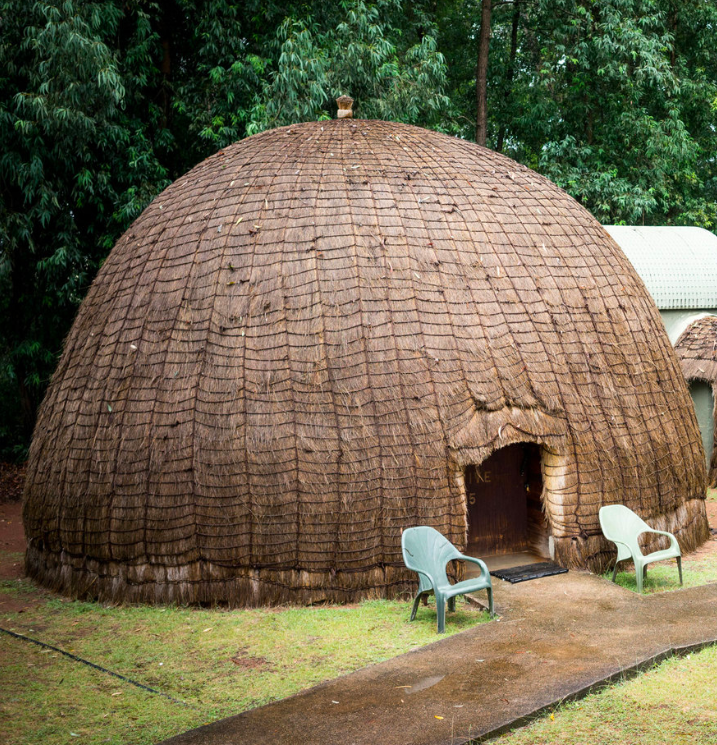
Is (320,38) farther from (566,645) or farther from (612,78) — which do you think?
(566,645)

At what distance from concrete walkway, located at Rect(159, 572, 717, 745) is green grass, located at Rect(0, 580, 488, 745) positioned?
1.03ft

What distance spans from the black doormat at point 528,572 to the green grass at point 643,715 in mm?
2053

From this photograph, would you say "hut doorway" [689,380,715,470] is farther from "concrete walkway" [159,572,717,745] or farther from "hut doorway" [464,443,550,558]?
"concrete walkway" [159,572,717,745]

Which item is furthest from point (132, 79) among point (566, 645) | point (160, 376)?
point (566, 645)

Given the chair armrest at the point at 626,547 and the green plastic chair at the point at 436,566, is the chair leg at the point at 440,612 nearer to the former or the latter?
the green plastic chair at the point at 436,566

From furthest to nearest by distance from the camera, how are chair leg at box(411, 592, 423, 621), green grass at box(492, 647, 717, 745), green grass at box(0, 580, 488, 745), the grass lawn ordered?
chair leg at box(411, 592, 423, 621), green grass at box(0, 580, 488, 745), the grass lawn, green grass at box(492, 647, 717, 745)

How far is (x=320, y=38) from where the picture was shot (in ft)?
50.2

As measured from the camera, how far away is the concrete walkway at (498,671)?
5.54m

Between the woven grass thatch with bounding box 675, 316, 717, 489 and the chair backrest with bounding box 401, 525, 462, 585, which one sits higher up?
the woven grass thatch with bounding box 675, 316, 717, 489

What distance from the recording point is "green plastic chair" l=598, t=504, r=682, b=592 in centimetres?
835

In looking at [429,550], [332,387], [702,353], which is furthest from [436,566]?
[702,353]

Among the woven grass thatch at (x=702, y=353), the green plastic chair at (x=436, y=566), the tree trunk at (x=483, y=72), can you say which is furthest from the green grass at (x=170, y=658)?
the tree trunk at (x=483, y=72)

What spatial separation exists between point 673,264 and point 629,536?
338 inches

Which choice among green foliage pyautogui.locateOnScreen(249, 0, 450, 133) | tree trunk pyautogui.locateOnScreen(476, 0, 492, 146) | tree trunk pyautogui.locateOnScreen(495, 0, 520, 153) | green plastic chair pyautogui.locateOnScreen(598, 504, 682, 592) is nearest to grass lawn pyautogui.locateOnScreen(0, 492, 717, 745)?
green plastic chair pyautogui.locateOnScreen(598, 504, 682, 592)
